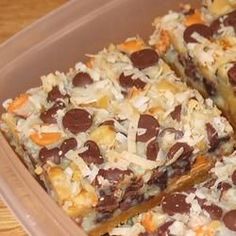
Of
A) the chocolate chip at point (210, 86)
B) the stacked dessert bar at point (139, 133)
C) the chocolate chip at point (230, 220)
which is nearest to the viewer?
the chocolate chip at point (230, 220)

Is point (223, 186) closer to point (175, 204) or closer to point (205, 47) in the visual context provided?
point (175, 204)

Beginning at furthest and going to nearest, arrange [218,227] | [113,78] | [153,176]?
[113,78] < [153,176] < [218,227]

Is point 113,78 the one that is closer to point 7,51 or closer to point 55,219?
point 7,51

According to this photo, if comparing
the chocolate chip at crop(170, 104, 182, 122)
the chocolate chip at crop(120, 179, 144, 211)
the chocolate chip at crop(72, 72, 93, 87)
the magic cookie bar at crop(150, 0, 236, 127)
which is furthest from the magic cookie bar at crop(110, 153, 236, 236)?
the chocolate chip at crop(72, 72, 93, 87)

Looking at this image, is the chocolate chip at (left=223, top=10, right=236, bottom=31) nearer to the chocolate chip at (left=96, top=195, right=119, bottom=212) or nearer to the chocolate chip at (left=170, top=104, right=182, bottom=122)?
the chocolate chip at (left=170, top=104, right=182, bottom=122)

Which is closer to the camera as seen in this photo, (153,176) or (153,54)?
(153,176)

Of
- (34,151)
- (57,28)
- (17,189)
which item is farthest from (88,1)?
(17,189)

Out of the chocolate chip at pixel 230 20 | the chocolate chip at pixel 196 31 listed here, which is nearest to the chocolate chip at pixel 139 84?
the chocolate chip at pixel 196 31

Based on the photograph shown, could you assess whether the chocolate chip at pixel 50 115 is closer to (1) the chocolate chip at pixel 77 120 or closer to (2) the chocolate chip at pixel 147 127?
(1) the chocolate chip at pixel 77 120
